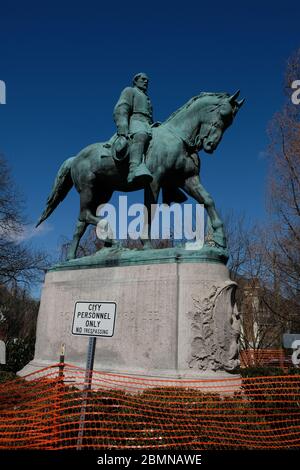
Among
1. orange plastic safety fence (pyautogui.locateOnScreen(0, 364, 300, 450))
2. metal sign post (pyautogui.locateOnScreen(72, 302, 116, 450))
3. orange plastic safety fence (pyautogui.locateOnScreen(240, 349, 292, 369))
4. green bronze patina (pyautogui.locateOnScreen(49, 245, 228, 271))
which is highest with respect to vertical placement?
green bronze patina (pyautogui.locateOnScreen(49, 245, 228, 271))

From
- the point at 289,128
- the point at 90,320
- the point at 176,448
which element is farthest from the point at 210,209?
the point at 289,128

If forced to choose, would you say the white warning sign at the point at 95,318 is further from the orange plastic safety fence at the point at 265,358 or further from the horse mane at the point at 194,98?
the orange plastic safety fence at the point at 265,358

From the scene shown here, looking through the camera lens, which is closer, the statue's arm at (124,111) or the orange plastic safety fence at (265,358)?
the statue's arm at (124,111)

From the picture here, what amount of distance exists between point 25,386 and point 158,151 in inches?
219

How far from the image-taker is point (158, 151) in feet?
32.7

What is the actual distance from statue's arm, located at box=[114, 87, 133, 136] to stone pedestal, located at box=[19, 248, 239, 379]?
3125mm

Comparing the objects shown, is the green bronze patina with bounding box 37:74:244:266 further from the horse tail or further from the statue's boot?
the horse tail

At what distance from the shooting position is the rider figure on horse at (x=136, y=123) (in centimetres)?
986

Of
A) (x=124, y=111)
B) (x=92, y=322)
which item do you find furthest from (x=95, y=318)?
(x=124, y=111)

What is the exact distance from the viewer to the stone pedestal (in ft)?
27.2

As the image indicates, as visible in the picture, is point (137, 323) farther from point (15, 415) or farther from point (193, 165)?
point (193, 165)

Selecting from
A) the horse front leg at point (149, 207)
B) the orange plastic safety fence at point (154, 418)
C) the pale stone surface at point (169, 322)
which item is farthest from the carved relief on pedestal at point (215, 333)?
the horse front leg at point (149, 207)

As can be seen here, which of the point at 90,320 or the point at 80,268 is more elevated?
the point at 80,268

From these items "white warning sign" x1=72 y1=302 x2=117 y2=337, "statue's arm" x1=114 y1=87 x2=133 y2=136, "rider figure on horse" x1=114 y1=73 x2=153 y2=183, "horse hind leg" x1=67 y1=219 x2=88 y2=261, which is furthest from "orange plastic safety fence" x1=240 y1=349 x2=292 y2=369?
"white warning sign" x1=72 y1=302 x2=117 y2=337
